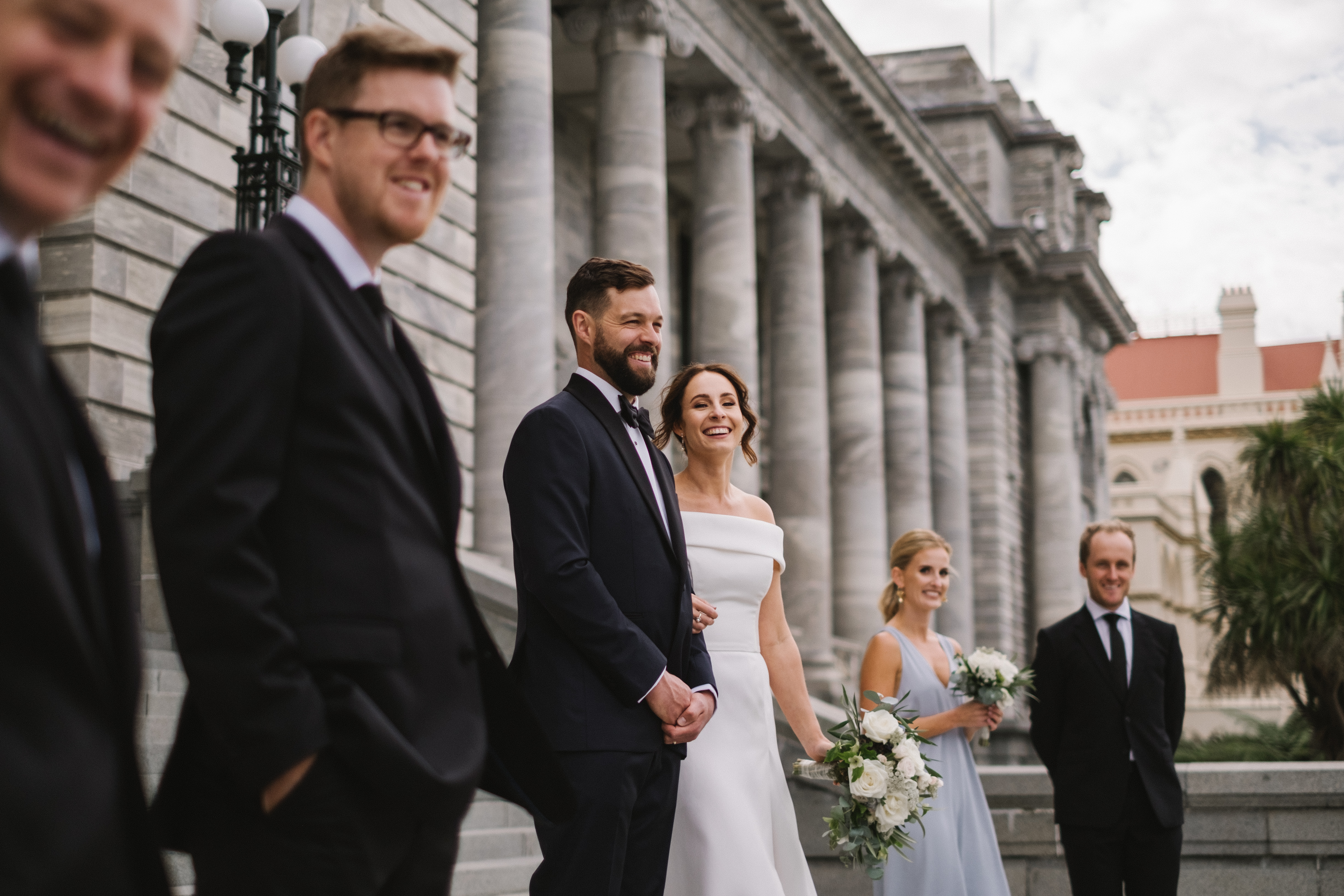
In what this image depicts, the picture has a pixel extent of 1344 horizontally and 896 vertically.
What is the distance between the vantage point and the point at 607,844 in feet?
14.1

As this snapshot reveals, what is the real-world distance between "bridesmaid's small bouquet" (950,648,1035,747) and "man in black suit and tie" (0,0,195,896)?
6.01m

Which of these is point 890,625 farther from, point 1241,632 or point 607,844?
point 1241,632

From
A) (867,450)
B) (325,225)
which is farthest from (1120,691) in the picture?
(867,450)

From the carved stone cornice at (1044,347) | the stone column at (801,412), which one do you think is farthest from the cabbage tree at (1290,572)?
the carved stone cornice at (1044,347)

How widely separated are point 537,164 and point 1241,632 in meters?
14.5

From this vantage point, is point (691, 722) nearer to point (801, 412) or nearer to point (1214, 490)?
point (801, 412)

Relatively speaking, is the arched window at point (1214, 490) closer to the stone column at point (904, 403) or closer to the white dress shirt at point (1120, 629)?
the stone column at point (904, 403)

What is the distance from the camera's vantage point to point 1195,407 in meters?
90.7

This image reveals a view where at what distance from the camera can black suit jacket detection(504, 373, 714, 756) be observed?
4.37 meters

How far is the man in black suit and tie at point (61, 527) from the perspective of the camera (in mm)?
1712

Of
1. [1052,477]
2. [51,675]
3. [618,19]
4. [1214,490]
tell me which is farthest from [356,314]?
[1214,490]

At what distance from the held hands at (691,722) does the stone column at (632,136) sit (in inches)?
584

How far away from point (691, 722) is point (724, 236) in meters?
18.8

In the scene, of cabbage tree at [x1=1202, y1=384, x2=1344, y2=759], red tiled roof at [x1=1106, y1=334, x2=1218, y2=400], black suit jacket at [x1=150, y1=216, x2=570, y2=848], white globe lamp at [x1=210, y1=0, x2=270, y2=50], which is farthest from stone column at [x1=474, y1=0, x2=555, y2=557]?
red tiled roof at [x1=1106, y1=334, x2=1218, y2=400]
